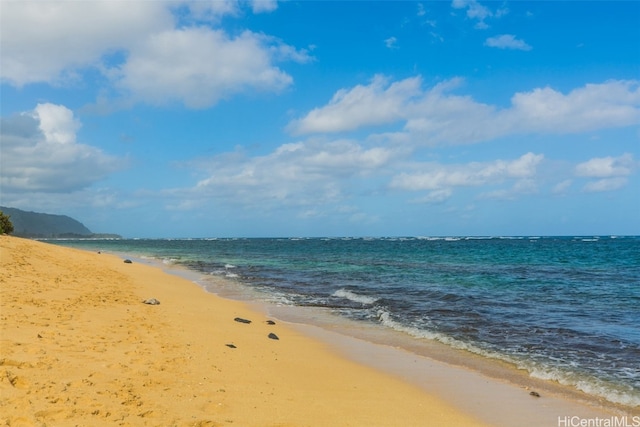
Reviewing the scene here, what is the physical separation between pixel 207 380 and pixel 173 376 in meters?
0.61

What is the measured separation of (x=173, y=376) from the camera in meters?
7.96

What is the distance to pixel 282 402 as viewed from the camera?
24.3 feet

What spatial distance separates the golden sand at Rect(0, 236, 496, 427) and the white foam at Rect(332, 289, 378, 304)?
7.46 m

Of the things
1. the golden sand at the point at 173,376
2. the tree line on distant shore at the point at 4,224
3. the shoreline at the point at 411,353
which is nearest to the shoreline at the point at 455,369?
the shoreline at the point at 411,353

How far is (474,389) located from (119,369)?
22.8ft

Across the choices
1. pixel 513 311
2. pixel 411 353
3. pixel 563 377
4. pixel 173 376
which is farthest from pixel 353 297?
pixel 173 376

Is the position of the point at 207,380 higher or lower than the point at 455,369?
higher

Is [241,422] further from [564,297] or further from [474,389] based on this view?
[564,297]

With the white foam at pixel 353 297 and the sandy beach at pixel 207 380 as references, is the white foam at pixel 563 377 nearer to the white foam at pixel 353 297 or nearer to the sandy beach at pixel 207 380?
the sandy beach at pixel 207 380

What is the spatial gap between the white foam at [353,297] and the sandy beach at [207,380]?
24.3 feet

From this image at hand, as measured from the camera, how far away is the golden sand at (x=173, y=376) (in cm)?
623

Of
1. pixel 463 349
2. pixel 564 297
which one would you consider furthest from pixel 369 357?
pixel 564 297

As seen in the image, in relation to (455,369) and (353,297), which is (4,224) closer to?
(353,297)

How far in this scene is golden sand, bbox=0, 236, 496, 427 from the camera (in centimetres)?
623
